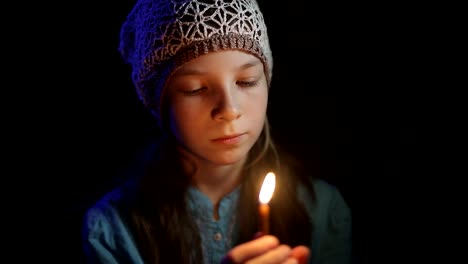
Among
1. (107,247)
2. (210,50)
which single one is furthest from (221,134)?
(107,247)

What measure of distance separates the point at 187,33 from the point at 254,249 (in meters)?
0.60

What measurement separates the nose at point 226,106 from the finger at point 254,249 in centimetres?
38

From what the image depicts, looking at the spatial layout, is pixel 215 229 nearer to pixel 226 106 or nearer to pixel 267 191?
pixel 226 106

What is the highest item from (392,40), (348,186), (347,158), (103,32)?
(103,32)

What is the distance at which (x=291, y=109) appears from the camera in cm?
176

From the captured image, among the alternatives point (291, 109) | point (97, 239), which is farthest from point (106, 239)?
point (291, 109)

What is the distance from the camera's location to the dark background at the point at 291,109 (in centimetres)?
150

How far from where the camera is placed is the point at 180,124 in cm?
120

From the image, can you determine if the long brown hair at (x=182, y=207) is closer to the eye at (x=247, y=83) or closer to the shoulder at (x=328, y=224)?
the shoulder at (x=328, y=224)

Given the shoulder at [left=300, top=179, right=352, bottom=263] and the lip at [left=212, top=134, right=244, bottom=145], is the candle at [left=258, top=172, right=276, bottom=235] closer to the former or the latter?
the lip at [left=212, top=134, right=244, bottom=145]

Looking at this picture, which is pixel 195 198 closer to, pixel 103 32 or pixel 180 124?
pixel 180 124

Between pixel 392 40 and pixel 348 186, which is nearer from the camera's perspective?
pixel 392 40

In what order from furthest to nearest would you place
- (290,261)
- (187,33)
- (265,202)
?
(187,33)
(290,261)
(265,202)

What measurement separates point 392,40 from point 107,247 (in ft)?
4.20
